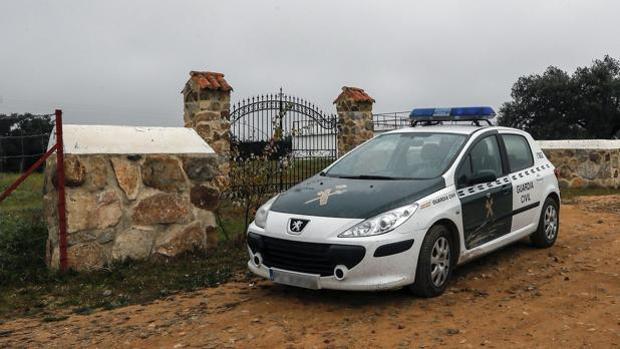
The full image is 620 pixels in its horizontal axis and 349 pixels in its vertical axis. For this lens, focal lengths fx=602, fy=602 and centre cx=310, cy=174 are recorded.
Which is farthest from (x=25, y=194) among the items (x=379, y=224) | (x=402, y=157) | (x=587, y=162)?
(x=587, y=162)

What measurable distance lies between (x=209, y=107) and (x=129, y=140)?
5200 millimetres

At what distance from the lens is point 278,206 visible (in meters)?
5.42

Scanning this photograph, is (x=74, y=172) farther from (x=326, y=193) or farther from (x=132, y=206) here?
(x=326, y=193)

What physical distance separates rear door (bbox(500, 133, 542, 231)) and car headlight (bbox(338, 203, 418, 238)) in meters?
2.04

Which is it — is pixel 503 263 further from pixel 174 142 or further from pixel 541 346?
pixel 174 142

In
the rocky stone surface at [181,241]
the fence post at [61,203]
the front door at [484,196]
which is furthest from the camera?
the rocky stone surface at [181,241]

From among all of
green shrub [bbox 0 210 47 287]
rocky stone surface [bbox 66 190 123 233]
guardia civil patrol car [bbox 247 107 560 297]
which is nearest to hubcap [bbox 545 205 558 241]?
guardia civil patrol car [bbox 247 107 560 297]

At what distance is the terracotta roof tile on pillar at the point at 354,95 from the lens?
616 inches

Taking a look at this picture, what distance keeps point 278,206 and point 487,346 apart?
2180mm

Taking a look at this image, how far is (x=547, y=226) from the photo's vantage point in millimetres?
7277

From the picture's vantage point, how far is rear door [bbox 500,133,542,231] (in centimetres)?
650

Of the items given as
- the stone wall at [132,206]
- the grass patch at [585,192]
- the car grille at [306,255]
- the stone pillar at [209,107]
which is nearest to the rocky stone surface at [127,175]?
the stone wall at [132,206]

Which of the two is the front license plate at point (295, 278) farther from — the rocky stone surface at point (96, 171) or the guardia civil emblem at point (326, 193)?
the rocky stone surface at point (96, 171)

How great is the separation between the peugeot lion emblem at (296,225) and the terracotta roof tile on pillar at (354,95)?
35.7 ft
